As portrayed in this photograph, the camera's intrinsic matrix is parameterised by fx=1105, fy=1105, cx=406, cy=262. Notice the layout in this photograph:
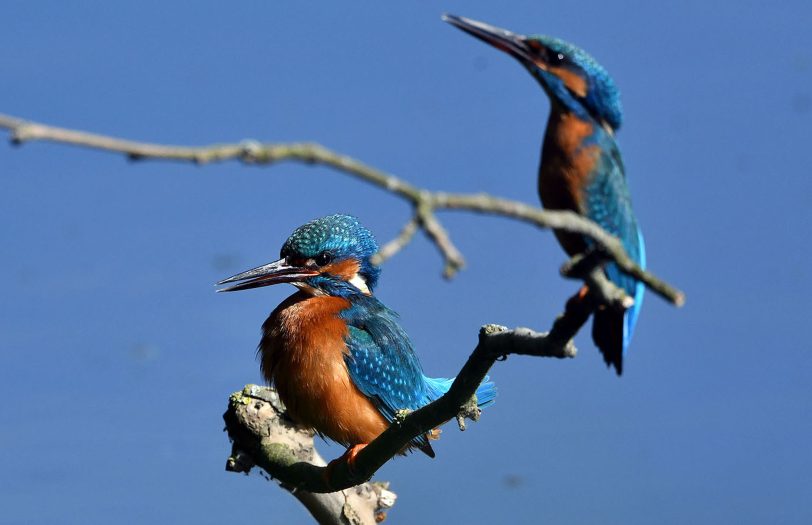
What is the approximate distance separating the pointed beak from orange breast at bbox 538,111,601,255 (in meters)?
3.46

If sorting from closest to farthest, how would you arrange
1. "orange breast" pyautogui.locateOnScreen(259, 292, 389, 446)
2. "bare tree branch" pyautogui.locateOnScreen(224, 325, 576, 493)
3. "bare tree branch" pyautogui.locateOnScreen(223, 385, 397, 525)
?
"bare tree branch" pyautogui.locateOnScreen(224, 325, 576, 493) → "orange breast" pyautogui.locateOnScreen(259, 292, 389, 446) → "bare tree branch" pyautogui.locateOnScreen(223, 385, 397, 525)

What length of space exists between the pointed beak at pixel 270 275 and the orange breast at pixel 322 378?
0.20 metres

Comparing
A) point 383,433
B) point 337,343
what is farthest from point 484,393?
point 383,433

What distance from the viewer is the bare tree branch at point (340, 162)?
2355 mm

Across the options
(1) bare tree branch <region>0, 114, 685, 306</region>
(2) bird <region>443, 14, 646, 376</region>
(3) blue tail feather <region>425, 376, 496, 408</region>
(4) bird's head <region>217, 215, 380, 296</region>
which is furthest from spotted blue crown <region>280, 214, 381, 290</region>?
(1) bare tree branch <region>0, 114, 685, 306</region>

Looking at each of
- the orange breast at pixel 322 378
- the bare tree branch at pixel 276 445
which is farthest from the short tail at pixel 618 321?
the bare tree branch at pixel 276 445

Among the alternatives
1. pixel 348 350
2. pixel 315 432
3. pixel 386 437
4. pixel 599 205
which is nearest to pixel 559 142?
pixel 599 205

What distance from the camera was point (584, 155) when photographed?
3238mm

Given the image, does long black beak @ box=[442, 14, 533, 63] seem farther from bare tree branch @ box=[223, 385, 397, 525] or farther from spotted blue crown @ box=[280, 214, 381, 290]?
bare tree branch @ box=[223, 385, 397, 525]

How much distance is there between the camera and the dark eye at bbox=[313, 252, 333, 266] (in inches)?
258

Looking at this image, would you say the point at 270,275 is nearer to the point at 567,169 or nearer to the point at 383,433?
the point at 383,433

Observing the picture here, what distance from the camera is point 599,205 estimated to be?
10.6 ft

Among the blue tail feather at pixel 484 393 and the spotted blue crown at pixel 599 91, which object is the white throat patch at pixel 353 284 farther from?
the spotted blue crown at pixel 599 91

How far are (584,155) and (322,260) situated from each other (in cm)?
350
